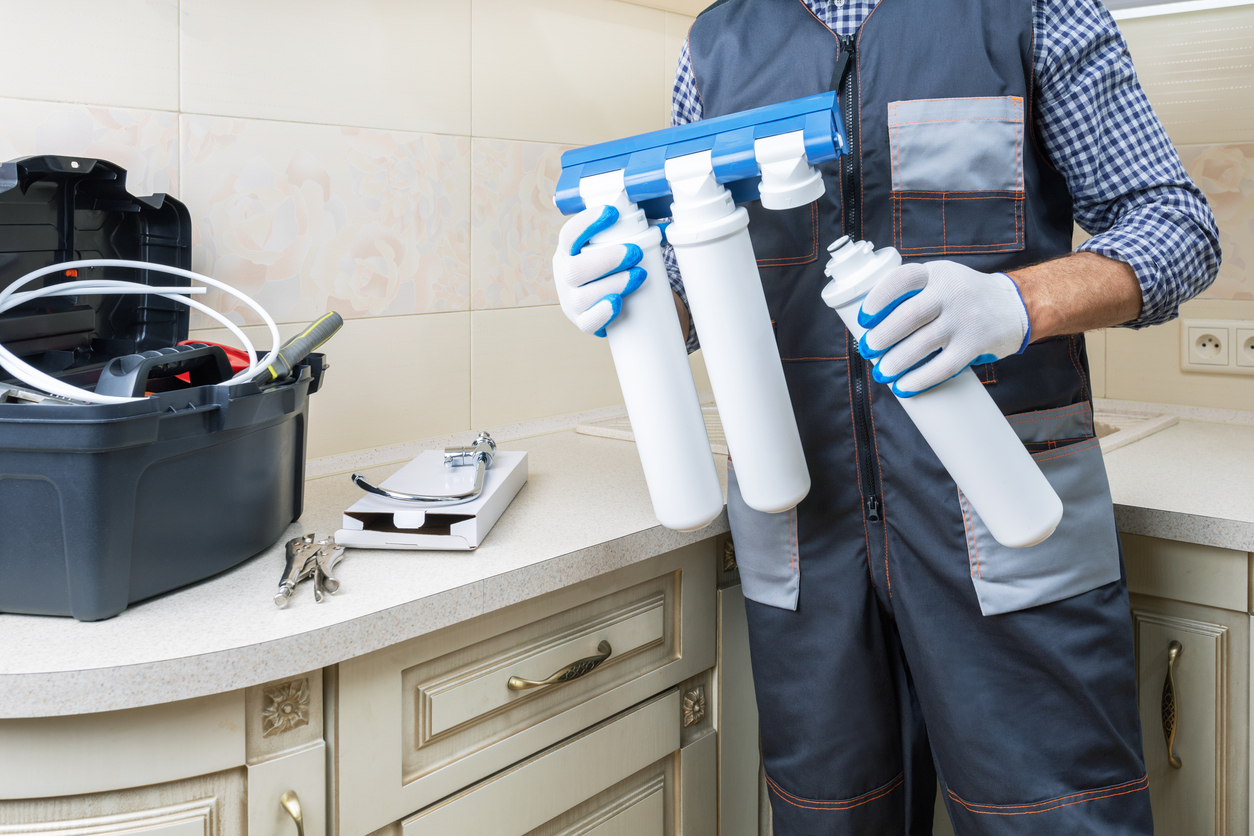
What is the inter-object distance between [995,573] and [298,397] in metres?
0.69

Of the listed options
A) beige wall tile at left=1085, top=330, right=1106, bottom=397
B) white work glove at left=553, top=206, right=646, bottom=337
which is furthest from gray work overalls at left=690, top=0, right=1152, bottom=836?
beige wall tile at left=1085, top=330, right=1106, bottom=397

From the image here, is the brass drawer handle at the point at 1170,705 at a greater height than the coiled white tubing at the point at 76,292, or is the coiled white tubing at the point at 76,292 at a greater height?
the coiled white tubing at the point at 76,292

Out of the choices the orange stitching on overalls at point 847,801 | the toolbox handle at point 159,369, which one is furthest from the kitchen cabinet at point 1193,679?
the toolbox handle at point 159,369

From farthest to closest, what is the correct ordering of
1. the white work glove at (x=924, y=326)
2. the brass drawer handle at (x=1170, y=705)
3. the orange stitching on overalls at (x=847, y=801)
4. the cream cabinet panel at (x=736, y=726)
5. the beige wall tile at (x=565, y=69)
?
the beige wall tile at (x=565, y=69)
the cream cabinet panel at (x=736, y=726)
the brass drawer handle at (x=1170, y=705)
the orange stitching on overalls at (x=847, y=801)
the white work glove at (x=924, y=326)

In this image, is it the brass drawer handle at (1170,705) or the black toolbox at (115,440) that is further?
the brass drawer handle at (1170,705)

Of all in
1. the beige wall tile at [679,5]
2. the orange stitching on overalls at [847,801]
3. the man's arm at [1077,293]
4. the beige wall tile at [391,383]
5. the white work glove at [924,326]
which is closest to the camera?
the white work glove at [924,326]

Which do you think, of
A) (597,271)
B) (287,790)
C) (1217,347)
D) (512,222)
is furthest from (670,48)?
(287,790)

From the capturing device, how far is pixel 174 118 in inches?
44.7

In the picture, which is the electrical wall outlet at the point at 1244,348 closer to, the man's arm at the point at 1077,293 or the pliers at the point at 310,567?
the man's arm at the point at 1077,293

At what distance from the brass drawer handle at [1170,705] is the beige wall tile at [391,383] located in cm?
104

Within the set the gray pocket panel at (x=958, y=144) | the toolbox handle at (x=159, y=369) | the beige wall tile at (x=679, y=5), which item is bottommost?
the toolbox handle at (x=159, y=369)

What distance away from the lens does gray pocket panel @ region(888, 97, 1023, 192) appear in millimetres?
827

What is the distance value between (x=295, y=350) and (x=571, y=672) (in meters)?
0.44

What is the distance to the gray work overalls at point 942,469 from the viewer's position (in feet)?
2.73
